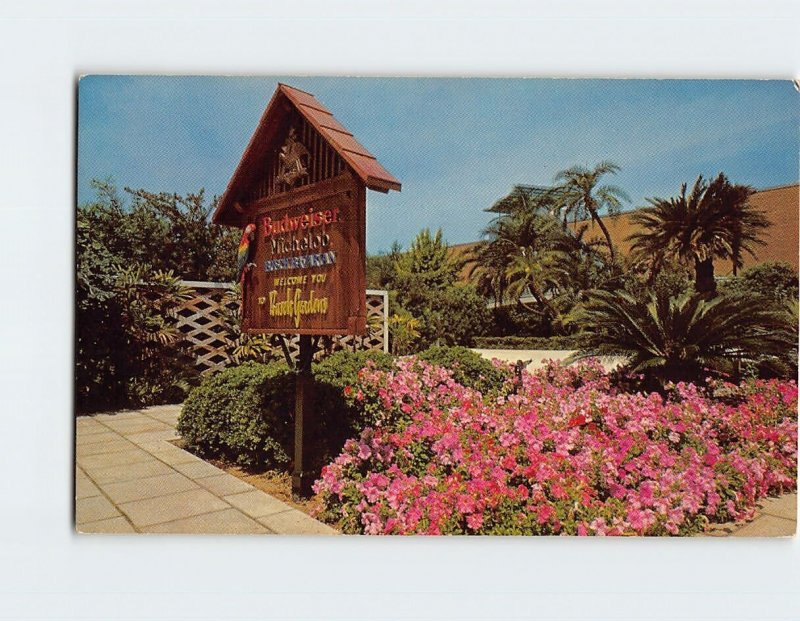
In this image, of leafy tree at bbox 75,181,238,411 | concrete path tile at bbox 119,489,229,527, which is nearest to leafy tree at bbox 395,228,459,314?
leafy tree at bbox 75,181,238,411

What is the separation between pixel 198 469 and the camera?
3.80 metres

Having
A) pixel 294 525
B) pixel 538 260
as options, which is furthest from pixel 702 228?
pixel 538 260

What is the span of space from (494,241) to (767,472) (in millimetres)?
4600

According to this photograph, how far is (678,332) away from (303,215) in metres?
3.06

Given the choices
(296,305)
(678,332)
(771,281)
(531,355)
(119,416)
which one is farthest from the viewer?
(531,355)

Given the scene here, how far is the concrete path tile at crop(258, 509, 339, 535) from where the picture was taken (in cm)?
306

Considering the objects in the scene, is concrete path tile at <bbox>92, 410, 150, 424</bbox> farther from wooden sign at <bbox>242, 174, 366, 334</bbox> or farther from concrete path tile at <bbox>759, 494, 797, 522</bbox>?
concrete path tile at <bbox>759, 494, 797, 522</bbox>

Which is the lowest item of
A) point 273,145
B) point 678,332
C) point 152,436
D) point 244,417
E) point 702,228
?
point 152,436

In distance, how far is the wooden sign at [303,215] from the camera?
116 inches

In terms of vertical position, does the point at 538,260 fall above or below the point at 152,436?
above

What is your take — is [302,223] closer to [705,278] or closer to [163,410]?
[163,410]

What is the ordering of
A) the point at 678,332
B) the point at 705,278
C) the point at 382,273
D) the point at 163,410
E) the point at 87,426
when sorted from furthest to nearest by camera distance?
the point at 382,273, the point at 163,410, the point at 705,278, the point at 678,332, the point at 87,426

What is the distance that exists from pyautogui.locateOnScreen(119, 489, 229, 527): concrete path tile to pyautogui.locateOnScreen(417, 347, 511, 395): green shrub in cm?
243

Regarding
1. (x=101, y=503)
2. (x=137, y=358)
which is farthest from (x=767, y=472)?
(x=137, y=358)
